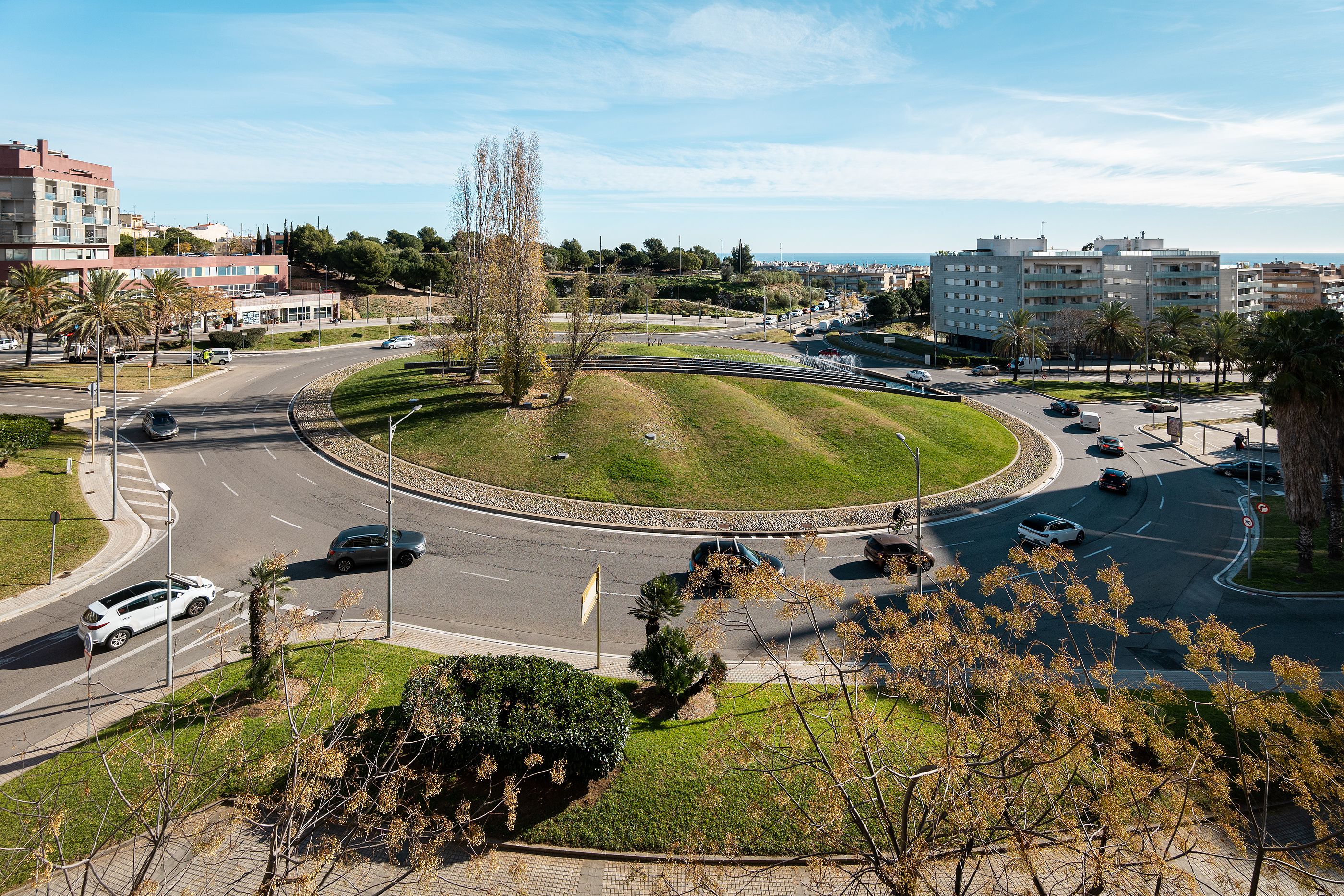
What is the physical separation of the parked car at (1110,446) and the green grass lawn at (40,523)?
5825 centimetres

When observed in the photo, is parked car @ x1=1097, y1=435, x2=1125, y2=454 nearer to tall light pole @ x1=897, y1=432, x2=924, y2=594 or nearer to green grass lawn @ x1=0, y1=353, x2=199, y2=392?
tall light pole @ x1=897, y1=432, x2=924, y2=594

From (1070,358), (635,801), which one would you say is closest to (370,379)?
(635,801)

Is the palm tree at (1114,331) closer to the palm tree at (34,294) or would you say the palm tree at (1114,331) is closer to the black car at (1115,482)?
the black car at (1115,482)

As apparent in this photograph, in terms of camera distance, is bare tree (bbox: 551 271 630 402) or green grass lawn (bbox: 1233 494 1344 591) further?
bare tree (bbox: 551 271 630 402)

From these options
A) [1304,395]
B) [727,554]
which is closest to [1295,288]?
[1304,395]

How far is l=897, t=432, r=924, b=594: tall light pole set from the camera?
78.9ft

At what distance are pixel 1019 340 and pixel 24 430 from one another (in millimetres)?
84076

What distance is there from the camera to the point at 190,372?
204ft

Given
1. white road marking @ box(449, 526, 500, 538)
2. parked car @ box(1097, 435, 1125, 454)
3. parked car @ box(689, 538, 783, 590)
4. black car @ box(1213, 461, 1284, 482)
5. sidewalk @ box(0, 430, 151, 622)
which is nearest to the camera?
sidewalk @ box(0, 430, 151, 622)

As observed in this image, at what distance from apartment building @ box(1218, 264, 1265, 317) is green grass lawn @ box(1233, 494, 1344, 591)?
8512 centimetres

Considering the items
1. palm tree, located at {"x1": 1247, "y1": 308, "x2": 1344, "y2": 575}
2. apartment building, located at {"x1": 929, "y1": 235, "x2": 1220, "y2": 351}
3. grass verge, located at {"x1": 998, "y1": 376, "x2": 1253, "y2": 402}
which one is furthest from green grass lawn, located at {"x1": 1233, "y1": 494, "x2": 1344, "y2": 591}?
apartment building, located at {"x1": 929, "y1": 235, "x2": 1220, "y2": 351}

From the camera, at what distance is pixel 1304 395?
32656mm

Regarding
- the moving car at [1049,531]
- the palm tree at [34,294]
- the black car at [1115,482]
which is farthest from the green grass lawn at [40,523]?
the black car at [1115,482]

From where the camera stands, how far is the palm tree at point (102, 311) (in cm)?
5619
